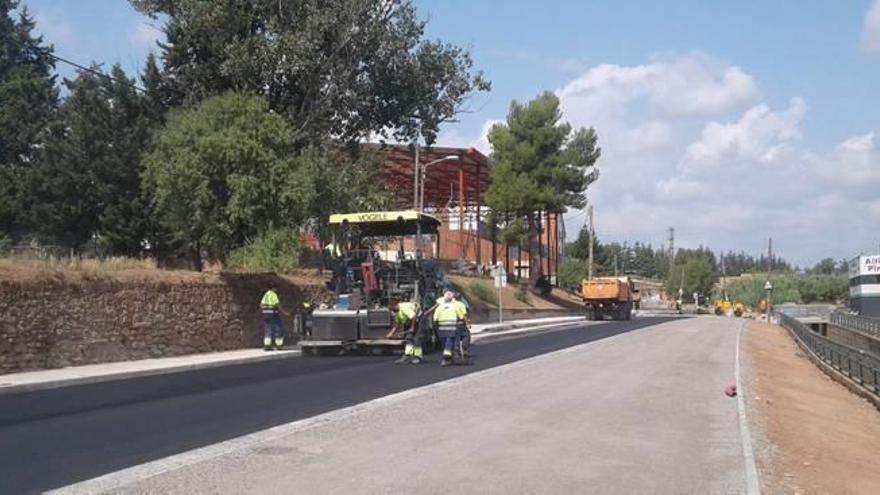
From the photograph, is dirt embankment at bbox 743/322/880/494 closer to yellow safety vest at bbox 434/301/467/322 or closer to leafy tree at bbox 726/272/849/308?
yellow safety vest at bbox 434/301/467/322

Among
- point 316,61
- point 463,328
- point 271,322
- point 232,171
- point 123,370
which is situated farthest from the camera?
point 316,61

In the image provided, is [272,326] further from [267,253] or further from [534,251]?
[534,251]

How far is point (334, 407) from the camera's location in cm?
1391

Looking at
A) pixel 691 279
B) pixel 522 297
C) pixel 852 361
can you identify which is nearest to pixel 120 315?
pixel 852 361

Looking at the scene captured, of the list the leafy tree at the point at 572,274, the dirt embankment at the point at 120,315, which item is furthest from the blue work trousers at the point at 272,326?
the leafy tree at the point at 572,274

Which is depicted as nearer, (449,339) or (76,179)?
(449,339)

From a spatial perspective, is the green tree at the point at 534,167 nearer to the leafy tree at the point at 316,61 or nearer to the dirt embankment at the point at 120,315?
the leafy tree at the point at 316,61

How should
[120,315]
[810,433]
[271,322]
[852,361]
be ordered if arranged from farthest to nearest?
[271,322]
[852,361]
[120,315]
[810,433]

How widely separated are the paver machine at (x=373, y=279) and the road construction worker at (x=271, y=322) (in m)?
1.16

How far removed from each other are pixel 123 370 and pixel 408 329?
6.96 metres

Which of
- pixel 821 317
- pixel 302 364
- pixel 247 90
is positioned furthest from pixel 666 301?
pixel 302 364

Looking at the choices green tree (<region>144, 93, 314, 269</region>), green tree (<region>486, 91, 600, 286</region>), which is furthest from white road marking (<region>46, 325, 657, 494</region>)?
green tree (<region>486, 91, 600, 286</region>)

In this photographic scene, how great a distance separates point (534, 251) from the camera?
76.6m

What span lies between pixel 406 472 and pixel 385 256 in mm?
17635
